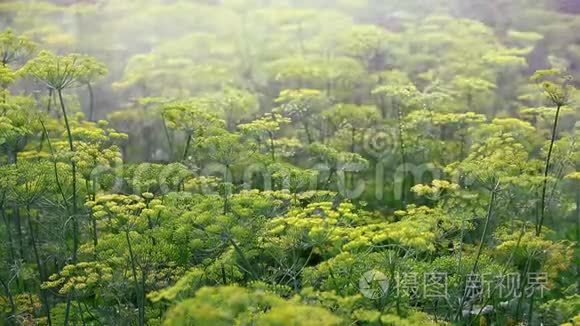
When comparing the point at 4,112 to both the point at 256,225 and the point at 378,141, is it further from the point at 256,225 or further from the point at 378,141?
the point at 378,141

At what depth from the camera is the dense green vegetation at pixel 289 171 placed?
4.52m

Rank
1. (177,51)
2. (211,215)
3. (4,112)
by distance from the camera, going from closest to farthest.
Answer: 1. (211,215)
2. (4,112)
3. (177,51)

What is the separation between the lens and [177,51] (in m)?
10.2

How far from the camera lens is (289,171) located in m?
5.42

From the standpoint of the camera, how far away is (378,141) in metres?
8.04

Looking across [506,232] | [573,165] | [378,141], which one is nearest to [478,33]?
[378,141]

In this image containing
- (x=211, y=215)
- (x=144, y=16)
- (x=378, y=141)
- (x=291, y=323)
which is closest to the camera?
(x=291, y=323)

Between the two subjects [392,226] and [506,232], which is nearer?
[392,226]

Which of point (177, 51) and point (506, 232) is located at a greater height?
point (177, 51)

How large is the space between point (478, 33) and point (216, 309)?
836 cm

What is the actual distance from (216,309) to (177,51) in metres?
7.52

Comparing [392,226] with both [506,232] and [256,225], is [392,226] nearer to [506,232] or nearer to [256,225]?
[256,225]

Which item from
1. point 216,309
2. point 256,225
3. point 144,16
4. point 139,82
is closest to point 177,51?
point 139,82

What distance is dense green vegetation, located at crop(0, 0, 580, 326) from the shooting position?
4.52 meters
